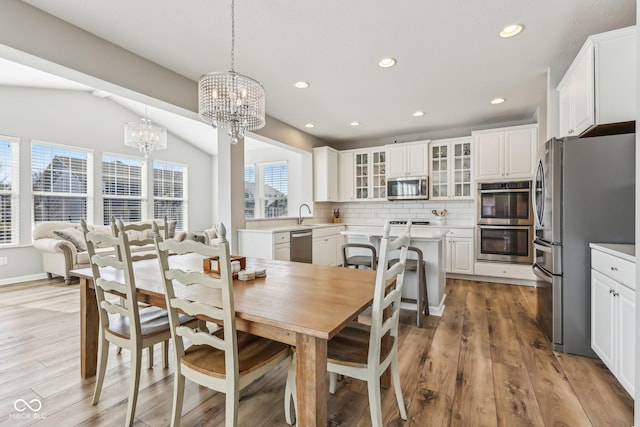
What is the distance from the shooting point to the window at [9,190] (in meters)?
4.67

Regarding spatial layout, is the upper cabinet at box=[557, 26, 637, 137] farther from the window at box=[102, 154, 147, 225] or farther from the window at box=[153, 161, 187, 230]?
the window at box=[153, 161, 187, 230]

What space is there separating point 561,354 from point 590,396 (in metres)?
0.59

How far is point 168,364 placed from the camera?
2.21 m

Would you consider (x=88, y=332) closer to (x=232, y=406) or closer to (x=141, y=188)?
(x=232, y=406)

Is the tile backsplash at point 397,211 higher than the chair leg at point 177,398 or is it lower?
higher

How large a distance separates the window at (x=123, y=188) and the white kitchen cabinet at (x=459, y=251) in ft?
20.7

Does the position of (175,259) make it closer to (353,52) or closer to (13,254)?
(353,52)

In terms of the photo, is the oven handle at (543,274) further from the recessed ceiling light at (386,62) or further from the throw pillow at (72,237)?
the throw pillow at (72,237)

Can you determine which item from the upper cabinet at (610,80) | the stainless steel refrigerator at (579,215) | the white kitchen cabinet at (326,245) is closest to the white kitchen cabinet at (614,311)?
the stainless steel refrigerator at (579,215)

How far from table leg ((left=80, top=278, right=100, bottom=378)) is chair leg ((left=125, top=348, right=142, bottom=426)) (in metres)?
0.72

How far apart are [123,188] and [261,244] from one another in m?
4.32

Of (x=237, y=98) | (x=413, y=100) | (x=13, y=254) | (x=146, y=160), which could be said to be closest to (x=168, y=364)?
(x=237, y=98)

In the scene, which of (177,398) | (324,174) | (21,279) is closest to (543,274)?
(177,398)

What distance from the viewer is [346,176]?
6109 millimetres
